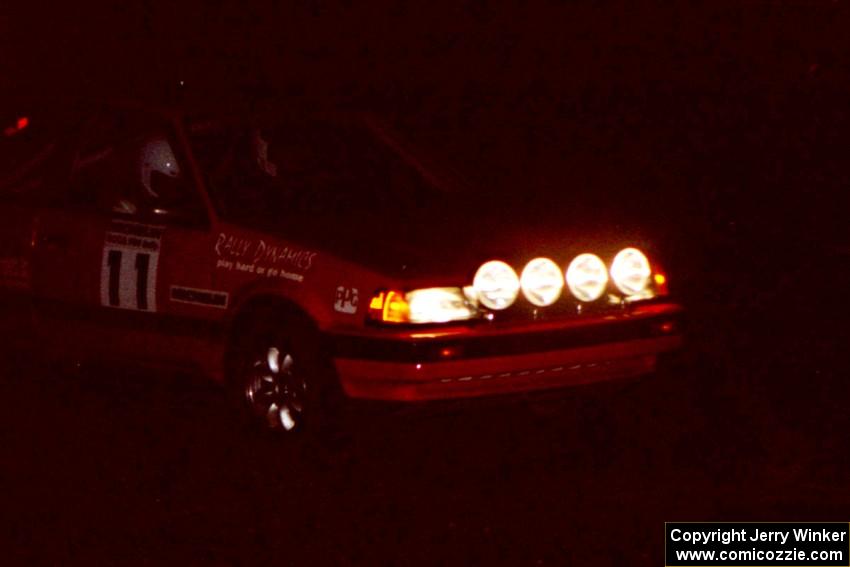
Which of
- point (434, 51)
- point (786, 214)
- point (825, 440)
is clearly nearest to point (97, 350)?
point (825, 440)

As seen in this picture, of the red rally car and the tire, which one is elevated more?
the red rally car

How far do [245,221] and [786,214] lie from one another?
20.5 ft

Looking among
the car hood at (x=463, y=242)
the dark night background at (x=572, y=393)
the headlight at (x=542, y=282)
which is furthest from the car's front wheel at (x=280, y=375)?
the headlight at (x=542, y=282)

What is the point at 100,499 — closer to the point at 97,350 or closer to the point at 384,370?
the point at 384,370

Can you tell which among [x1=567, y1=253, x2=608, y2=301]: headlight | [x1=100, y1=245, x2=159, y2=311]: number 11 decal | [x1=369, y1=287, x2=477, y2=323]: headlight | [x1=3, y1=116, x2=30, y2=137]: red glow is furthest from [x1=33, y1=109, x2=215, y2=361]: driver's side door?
[x1=567, y1=253, x2=608, y2=301]: headlight

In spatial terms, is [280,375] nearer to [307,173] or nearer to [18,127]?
[307,173]

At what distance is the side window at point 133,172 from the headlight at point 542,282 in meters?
1.58

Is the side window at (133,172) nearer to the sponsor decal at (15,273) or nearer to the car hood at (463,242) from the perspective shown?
the sponsor decal at (15,273)

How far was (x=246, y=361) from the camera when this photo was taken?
7195 millimetres

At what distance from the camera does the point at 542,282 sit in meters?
6.70

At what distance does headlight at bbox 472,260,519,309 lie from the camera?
21.5ft

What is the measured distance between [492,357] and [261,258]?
1162 millimetres

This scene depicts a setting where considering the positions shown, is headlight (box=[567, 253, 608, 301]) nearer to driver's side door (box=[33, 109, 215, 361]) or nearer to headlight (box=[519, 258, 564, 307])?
headlight (box=[519, 258, 564, 307])

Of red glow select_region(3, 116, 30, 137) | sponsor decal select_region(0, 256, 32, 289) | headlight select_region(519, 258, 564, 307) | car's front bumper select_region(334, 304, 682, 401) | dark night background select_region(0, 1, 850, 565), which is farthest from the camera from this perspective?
red glow select_region(3, 116, 30, 137)
